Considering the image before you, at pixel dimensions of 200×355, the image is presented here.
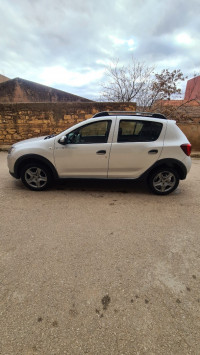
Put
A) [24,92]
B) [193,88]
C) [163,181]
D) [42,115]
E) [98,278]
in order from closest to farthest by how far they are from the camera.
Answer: [98,278]
[163,181]
[42,115]
[24,92]
[193,88]

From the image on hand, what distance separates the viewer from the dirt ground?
1.27m

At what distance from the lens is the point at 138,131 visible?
3342 mm

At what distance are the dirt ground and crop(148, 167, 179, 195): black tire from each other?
0.44 metres

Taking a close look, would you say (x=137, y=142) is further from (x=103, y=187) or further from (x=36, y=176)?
(x=36, y=176)

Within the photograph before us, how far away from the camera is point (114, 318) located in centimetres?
140

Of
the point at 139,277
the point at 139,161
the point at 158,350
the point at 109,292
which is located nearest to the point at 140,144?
the point at 139,161

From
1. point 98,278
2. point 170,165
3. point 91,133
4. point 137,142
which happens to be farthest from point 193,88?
point 98,278

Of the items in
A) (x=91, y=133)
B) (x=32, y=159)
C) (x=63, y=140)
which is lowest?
(x=32, y=159)

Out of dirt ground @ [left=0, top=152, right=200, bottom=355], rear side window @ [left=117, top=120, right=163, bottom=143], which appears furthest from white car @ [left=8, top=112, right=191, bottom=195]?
dirt ground @ [left=0, top=152, right=200, bottom=355]

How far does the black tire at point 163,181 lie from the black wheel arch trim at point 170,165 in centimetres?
8

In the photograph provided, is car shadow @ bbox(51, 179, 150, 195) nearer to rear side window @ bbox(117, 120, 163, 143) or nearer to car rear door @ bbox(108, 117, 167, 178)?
car rear door @ bbox(108, 117, 167, 178)

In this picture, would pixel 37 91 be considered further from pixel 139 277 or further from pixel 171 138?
pixel 139 277

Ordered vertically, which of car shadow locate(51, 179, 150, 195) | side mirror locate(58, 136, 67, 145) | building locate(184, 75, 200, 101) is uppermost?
building locate(184, 75, 200, 101)

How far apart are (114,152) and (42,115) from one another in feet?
17.5
